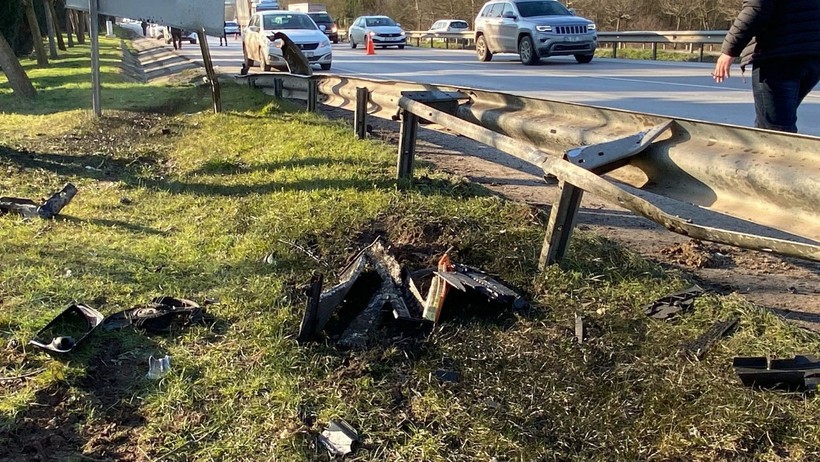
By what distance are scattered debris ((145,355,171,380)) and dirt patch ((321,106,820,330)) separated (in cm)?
272

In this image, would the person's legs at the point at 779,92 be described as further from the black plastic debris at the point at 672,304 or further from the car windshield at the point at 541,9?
the car windshield at the point at 541,9

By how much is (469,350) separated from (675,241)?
225 centimetres

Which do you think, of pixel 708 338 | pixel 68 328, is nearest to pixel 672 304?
pixel 708 338

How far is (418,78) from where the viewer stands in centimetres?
1725

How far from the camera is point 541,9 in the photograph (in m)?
21.2

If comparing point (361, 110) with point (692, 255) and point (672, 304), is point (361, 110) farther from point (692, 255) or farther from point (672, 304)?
point (672, 304)

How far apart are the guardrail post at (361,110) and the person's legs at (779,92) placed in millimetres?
3432

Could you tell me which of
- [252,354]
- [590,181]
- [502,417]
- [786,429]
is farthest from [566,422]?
[252,354]

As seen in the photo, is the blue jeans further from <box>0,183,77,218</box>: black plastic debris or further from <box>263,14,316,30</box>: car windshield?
<box>263,14,316,30</box>: car windshield

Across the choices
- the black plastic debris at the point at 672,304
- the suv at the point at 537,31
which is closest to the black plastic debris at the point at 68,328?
the black plastic debris at the point at 672,304

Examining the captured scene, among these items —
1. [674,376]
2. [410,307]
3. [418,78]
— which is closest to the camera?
[674,376]

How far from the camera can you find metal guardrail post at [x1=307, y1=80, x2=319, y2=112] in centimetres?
850

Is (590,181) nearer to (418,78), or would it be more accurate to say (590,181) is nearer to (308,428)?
(308,428)

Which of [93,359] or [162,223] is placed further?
[162,223]
